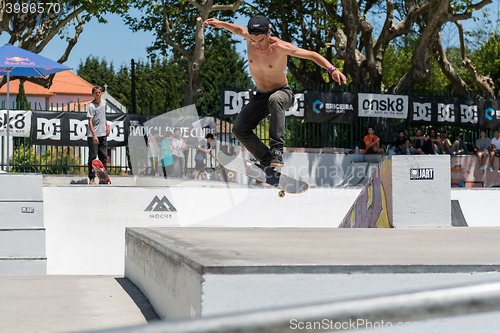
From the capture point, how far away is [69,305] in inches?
158

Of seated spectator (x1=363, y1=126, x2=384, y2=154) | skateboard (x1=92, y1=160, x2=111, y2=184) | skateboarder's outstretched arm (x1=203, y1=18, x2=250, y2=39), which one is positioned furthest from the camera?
seated spectator (x1=363, y1=126, x2=384, y2=154)

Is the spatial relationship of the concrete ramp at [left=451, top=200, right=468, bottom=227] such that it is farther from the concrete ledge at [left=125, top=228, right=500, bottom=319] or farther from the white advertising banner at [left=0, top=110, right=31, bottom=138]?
the white advertising banner at [left=0, top=110, right=31, bottom=138]

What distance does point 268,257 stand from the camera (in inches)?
117

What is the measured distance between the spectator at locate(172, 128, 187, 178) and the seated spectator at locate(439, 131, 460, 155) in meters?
8.20

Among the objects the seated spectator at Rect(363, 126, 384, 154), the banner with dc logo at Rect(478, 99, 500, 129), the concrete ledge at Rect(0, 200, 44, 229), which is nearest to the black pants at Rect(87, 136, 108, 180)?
the concrete ledge at Rect(0, 200, 44, 229)

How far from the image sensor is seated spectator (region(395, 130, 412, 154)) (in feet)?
47.8

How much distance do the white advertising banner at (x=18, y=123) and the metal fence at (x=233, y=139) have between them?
209 mm

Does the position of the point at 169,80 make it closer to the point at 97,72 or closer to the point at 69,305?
the point at 97,72

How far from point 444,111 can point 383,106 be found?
7.38 feet

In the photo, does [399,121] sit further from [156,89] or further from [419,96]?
[156,89]

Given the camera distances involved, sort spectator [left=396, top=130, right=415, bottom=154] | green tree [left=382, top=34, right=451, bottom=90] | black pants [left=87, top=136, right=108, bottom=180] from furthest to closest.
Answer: green tree [left=382, top=34, right=451, bottom=90] < spectator [left=396, top=130, right=415, bottom=154] < black pants [left=87, top=136, right=108, bottom=180]

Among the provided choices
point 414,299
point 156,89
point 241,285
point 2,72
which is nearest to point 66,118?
point 2,72

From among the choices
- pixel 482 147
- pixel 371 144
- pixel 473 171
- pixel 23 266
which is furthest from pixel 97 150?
pixel 482 147

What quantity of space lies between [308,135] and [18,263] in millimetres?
9081
